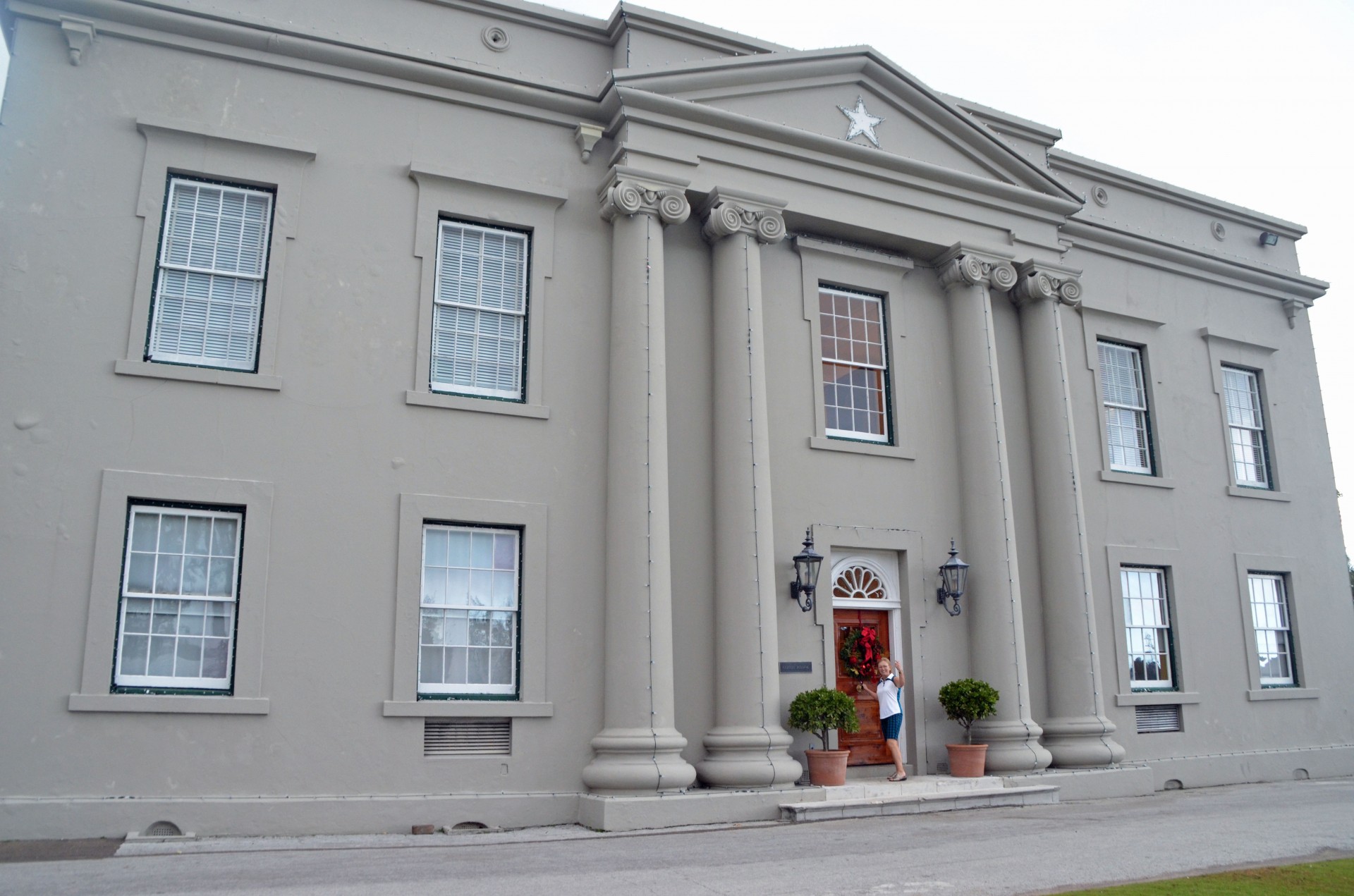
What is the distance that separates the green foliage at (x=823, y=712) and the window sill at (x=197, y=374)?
280 inches

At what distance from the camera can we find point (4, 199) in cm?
1216

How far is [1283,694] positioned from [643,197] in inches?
532

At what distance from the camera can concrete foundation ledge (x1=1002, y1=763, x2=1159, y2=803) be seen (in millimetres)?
14906

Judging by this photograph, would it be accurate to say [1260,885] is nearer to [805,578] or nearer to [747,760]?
[747,760]

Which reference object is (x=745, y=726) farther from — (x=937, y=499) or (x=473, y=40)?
(x=473, y=40)

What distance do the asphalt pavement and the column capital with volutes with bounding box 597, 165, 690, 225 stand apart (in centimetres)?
744

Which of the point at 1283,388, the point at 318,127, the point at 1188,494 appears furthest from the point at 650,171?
the point at 1283,388

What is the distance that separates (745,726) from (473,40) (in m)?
9.27

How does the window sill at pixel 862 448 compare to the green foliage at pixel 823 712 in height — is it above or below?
above

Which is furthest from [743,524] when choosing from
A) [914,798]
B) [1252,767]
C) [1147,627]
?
[1252,767]

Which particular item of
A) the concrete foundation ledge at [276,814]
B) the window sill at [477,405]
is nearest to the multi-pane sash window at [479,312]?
the window sill at [477,405]

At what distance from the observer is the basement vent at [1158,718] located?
1742 centimetres

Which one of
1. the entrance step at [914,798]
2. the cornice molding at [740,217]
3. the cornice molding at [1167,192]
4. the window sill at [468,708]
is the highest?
the cornice molding at [1167,192]

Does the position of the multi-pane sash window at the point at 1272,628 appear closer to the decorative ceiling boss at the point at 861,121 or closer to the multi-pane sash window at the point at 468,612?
the decorative ceiling boss at the point at 861,121
